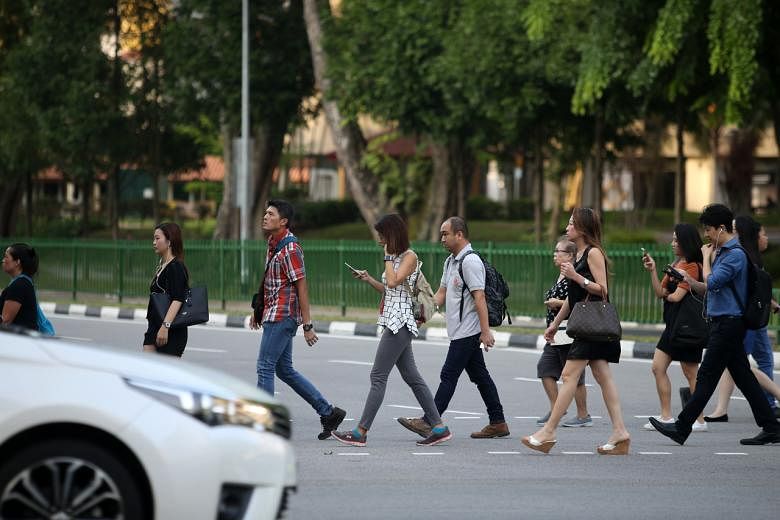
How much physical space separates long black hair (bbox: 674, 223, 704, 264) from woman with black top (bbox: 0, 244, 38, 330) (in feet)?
15.8

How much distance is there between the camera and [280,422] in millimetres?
6527

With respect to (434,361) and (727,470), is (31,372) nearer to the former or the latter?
(727,470)

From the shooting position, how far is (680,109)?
3509 centimetres

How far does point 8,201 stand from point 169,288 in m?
46.2

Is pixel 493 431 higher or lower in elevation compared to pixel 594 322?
lower

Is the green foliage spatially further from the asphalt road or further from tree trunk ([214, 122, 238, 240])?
the asphalt road

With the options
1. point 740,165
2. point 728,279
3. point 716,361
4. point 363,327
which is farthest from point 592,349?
point 740,165

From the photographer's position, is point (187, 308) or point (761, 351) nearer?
point (187, 308)

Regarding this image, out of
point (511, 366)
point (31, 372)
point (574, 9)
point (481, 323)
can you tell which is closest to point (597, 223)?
point (481, 323)

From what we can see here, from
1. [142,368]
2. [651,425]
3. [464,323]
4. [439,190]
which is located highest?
[439,190]

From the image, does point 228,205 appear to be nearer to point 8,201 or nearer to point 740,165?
point 8,201

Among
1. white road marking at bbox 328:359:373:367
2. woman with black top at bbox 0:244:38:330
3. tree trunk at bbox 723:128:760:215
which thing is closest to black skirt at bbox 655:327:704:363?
woman with black top at bbox 0:244:38:330

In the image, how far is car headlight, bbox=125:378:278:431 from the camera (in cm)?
618

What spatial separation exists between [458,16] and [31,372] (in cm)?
3037
